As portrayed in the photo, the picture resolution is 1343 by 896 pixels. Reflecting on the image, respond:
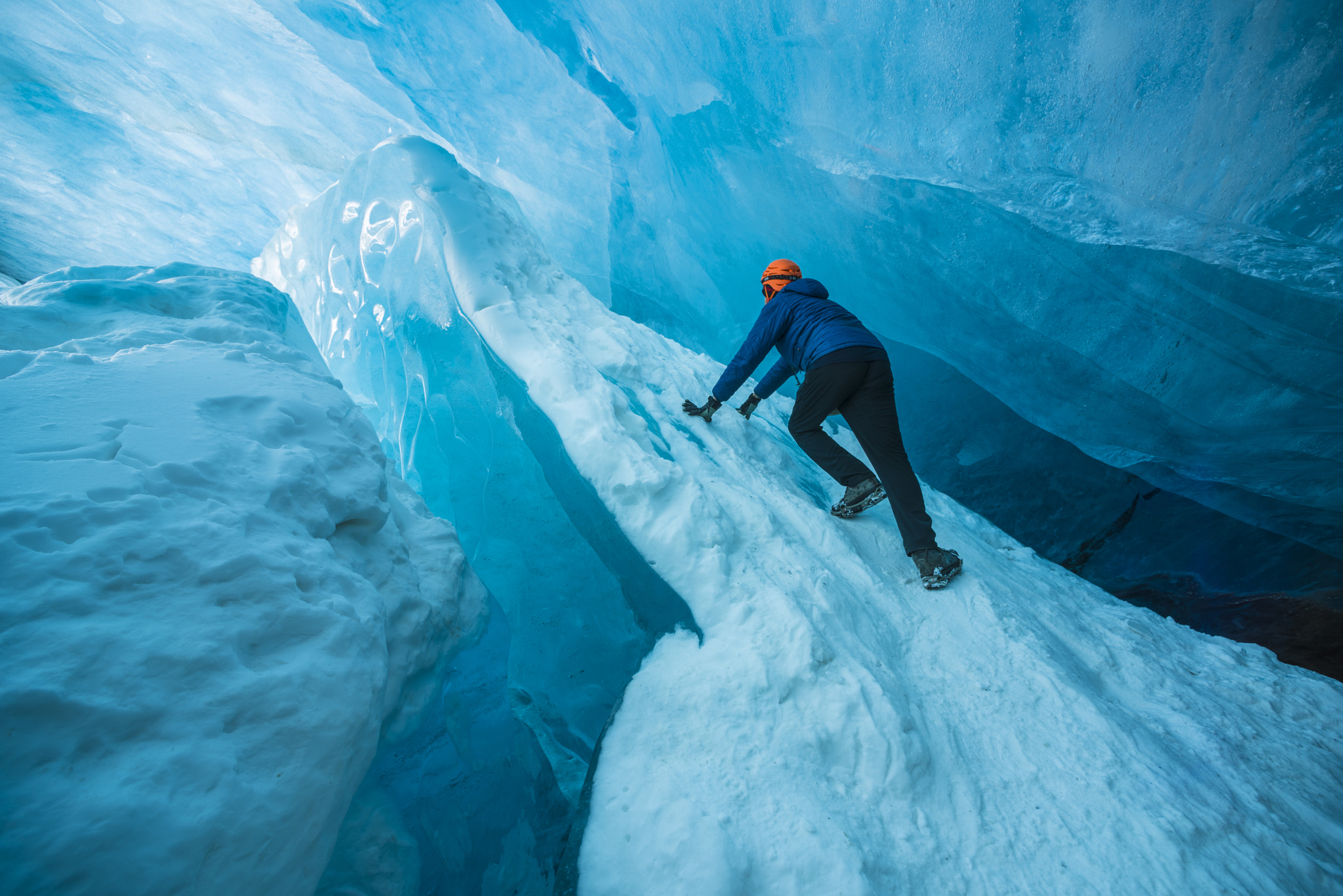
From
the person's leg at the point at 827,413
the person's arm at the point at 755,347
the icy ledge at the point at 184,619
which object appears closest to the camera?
the icy ledge at the point at 184,619

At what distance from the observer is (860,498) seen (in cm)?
221

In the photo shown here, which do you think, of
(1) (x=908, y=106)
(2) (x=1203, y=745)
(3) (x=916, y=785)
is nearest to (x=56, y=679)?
(3) (x=916, y=785)

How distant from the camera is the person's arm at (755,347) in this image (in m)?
2.33

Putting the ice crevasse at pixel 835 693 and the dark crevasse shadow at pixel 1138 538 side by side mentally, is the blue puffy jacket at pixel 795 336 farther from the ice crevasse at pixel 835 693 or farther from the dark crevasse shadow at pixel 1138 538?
the dark crevasse shadow at pixel 1138 538

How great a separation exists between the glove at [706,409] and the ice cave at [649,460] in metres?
0.05

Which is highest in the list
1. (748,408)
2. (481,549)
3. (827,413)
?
(827,413)

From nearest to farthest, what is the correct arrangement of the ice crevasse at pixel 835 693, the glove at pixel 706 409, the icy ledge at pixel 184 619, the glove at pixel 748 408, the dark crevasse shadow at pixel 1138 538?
the icy ledge at pixel 184 619 → the ice crevasse at pixel 835 693 → the glove at pixel 706 409 → the glove at pixel 748 408 → the dark crevasse shadow at pixel 1138 538

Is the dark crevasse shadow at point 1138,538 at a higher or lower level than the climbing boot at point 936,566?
higher

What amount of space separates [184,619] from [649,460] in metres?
1.22

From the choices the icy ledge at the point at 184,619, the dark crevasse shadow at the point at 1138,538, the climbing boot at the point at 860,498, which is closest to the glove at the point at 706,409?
the climbing boot at the point at 860,498

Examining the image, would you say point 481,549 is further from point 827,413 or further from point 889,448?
point 889,448

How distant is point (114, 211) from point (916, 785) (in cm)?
741

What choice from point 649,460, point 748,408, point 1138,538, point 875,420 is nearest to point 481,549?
point 649,460

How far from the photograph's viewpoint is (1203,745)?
4.84 feet
